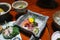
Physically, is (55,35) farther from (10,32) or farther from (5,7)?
(5,7)

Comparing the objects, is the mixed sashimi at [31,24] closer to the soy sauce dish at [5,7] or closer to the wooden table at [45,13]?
the wooden table at [45,13]

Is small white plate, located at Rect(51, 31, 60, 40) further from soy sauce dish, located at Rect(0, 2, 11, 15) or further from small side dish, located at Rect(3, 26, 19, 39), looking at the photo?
soy sauce dish, located at Rect(0, 2, 11, 15)

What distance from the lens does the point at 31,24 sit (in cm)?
98

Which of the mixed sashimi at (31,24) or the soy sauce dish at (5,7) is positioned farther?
the soy sauce dish at (5,7)

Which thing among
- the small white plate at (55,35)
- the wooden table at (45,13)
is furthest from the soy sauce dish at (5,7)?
the small white plate at (55,35)

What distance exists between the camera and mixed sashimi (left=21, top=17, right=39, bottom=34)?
0.93m

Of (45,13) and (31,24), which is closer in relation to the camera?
(31,24)

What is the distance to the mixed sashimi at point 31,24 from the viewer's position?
933mm

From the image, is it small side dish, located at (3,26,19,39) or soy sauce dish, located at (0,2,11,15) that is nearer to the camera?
small side dish, located at (3,26,19,39)

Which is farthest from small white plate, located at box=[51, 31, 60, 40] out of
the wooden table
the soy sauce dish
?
the soy sauce dish

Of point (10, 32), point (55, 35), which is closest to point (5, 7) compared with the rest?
point (10, 32)

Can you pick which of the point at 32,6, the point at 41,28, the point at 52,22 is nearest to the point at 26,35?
the point at 41,28

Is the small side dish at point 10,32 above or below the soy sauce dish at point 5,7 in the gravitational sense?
below

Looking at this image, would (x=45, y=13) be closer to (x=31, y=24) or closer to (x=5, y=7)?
(x=31, y=24)
